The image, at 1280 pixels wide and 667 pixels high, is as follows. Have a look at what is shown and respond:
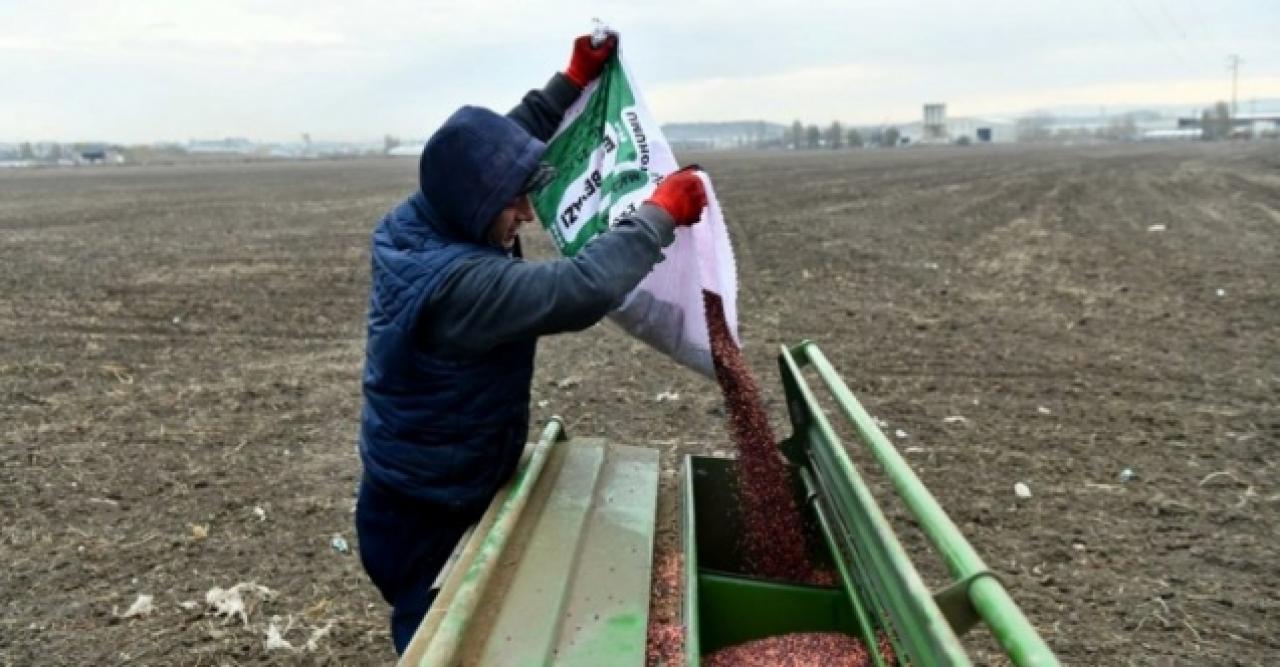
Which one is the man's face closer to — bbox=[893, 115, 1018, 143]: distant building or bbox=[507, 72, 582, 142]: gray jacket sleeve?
bbox=[507, 72, 582, 142]: gray jacket sleeve

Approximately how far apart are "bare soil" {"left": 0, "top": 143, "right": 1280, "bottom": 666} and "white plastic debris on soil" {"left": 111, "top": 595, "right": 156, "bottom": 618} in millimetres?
32

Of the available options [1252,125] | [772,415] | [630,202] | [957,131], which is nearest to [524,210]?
[630,202]

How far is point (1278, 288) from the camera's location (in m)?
10.6

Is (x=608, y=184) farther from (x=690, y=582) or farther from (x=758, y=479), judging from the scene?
(x=690, y=582)

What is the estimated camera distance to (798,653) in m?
2.86

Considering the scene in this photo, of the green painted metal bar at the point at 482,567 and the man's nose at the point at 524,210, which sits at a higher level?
the man's nose at the point at 524,210

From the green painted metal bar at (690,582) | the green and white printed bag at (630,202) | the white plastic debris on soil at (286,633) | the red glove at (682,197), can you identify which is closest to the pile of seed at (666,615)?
→ the green painted metal bar at (690,582)

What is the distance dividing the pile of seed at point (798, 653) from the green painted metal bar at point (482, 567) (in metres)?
0.70

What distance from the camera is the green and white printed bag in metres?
3.27

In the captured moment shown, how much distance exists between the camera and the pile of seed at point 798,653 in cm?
279

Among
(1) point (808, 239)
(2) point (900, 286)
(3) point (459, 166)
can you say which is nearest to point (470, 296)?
(3) point (459, 166)

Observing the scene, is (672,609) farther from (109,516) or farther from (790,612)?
(109,516)

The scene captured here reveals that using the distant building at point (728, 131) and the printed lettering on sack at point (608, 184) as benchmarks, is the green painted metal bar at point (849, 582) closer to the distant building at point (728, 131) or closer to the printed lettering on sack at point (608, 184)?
the printed lettering on sack at point (608, 184)

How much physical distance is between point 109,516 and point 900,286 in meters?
8.56
